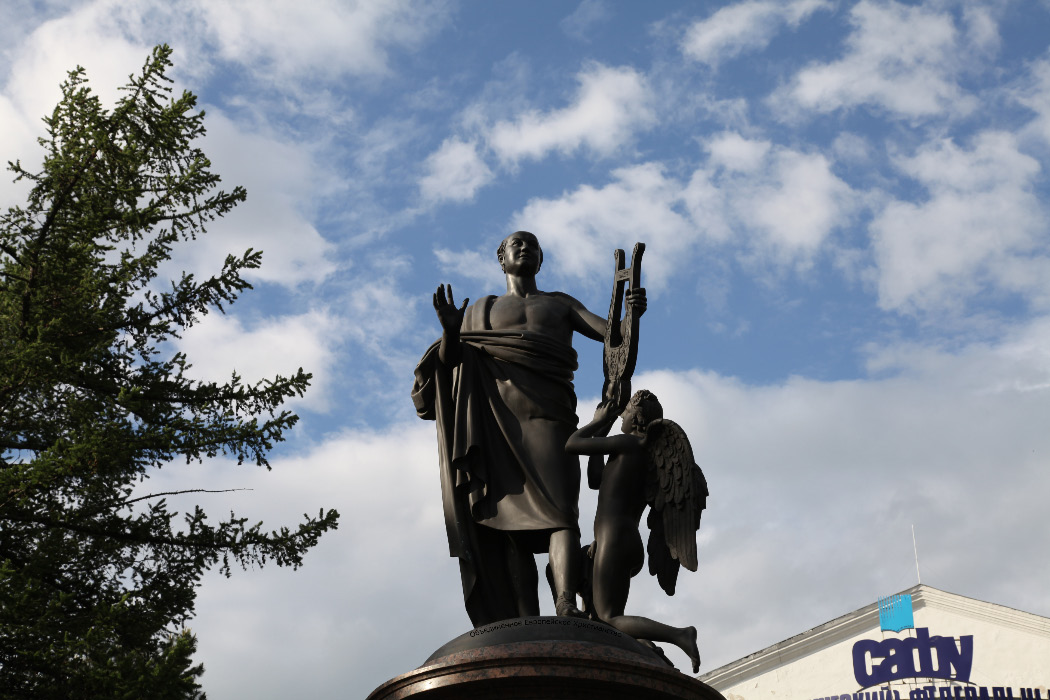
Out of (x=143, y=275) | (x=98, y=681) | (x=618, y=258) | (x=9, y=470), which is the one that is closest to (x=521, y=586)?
(x=618, y=258)

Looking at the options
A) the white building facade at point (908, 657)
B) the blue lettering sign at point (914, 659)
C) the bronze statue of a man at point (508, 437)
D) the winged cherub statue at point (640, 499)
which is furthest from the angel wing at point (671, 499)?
the blue lettering sign at point (914, 659)

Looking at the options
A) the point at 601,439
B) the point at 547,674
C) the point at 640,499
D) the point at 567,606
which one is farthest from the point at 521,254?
the point at 547,674

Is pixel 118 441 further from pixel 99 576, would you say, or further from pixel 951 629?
pixel 951 629

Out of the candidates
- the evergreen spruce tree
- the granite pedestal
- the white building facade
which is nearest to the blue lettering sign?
the white building facade

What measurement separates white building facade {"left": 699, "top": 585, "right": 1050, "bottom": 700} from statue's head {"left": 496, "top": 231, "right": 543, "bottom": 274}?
70.4 ft

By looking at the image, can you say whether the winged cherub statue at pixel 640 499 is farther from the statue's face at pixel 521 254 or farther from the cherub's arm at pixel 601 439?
the statue's face at pixel 521 254

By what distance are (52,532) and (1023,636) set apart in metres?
22.5

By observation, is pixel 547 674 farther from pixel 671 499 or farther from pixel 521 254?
pixel 521 254

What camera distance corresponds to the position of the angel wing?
742 cm

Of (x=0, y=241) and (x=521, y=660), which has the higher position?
(x=0, y=241)

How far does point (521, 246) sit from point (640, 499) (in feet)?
7.05

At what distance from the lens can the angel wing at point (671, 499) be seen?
7418 mm

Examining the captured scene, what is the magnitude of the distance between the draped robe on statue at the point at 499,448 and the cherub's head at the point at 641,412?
621 mm

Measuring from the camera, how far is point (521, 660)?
5824 millimetres
